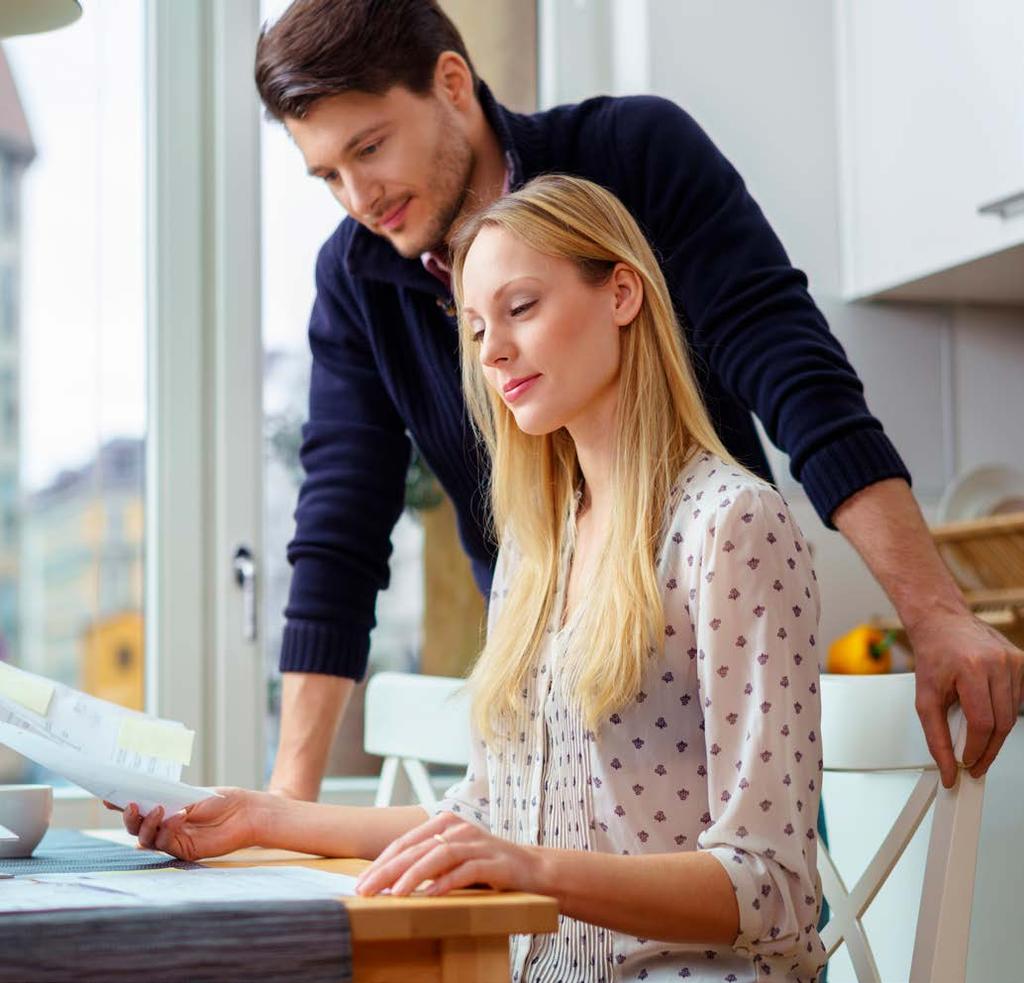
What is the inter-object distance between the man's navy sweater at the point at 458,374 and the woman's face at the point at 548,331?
0.67 feet

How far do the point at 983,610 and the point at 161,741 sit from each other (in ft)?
4.20

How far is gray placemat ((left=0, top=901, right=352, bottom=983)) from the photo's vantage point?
666 millimetres

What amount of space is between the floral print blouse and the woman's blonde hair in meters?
0.02

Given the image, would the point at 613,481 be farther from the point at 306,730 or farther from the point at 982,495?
the point at 982,495

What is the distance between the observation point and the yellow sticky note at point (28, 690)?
112cm

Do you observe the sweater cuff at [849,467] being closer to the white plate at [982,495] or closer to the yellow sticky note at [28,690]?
the yellow sticky note at [28,690]

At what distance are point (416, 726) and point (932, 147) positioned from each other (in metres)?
1.26

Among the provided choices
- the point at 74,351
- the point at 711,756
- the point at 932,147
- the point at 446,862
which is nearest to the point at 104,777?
the point at 446,862

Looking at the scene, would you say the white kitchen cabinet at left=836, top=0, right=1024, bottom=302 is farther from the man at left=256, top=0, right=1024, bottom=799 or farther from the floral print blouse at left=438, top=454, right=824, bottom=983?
the floral print blouse at left=438, top=454, right=824, bottom=983

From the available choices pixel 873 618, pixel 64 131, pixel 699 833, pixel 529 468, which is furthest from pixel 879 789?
pixel 64 131

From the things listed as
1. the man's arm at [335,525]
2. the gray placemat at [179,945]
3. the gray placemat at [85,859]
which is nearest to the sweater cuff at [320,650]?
the man's arm at [335,525]

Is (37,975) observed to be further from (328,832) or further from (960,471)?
(960,471)

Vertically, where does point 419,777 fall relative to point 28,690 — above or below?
below

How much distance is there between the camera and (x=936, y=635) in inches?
46.3
